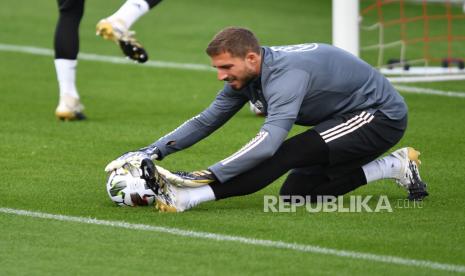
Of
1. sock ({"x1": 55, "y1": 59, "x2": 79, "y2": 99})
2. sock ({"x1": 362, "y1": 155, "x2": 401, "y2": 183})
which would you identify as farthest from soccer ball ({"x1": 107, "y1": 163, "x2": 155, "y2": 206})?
sock ({"x1": 55, "y1": 59, "x2": 79, "y2": 99})

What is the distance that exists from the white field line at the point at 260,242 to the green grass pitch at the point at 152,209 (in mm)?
62

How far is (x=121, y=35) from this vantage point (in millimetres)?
9367

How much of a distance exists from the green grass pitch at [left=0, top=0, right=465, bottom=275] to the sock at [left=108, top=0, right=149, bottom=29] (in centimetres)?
93

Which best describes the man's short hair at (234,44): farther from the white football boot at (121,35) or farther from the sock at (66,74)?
the sock at (66,74)

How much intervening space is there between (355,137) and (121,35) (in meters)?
2.99

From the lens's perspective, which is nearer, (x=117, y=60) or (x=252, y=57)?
(x=252, y=57)

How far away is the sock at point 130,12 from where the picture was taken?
944 cm

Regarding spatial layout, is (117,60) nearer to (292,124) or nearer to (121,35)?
(121,35)

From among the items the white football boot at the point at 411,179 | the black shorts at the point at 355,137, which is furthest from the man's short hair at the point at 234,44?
the white football boot at the point at 411,179

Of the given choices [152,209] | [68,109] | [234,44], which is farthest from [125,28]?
[234,44]

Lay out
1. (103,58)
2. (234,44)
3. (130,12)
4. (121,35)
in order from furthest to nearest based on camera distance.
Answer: (103,58), (130,12), (121,35), (234,44)

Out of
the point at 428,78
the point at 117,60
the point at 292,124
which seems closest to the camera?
the point at 292,124

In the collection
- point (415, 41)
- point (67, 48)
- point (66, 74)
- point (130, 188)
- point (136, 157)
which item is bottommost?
point (415, 41)

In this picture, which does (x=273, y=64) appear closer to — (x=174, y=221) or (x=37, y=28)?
(x=174, y=221)
